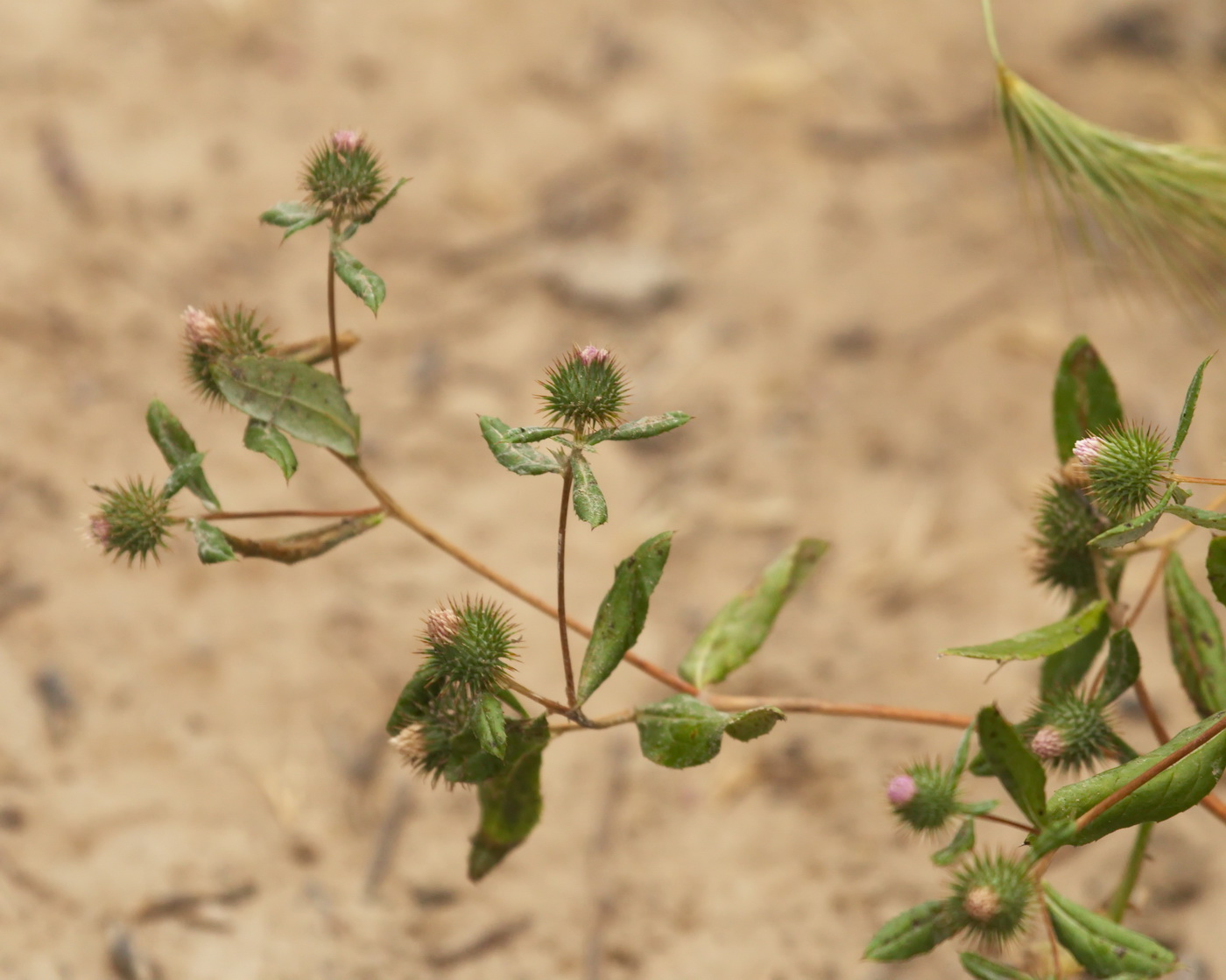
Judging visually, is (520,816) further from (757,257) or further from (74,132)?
(74,132)

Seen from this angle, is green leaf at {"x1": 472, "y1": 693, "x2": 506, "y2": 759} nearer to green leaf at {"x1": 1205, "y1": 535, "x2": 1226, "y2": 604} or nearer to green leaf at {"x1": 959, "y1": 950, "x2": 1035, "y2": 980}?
green leaf at {"x1": 959, "y1": 950, "x2": 1035, "y2": 980}

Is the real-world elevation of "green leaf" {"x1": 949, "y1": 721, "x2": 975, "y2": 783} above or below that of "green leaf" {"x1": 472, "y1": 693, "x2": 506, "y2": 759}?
below

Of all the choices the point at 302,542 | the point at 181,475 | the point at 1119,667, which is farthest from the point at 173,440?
the point at 1119,667

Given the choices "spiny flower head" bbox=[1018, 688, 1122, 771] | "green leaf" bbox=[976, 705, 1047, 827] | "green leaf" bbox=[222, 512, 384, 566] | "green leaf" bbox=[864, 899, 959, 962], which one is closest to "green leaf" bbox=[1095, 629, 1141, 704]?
"spiny flower head" bbox=[1018, 688, 1122, 771]

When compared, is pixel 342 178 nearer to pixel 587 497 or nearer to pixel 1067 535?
pixel 587 497

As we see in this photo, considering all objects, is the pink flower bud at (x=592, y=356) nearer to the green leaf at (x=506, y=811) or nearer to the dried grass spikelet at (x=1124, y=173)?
the green leaf at (x=506, y=811)

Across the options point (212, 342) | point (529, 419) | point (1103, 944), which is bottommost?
point (1103, 944)
